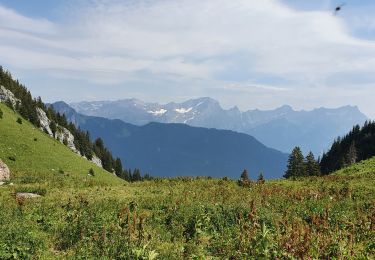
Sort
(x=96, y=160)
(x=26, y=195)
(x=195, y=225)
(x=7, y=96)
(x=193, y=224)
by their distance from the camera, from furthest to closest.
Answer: (x=96, y=160) < (x=7, y=96) < (x=26, y=195) < (x=193, y=224) < (x=195, y=225)

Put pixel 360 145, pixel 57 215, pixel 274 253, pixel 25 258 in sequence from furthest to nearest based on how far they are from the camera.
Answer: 1. pixel 360 145
2. pixel 57 215
3. pixel 25 258
4. pixel 274 253

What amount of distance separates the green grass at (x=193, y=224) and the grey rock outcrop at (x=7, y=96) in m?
78.8

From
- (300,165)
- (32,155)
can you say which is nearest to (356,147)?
(300,165)

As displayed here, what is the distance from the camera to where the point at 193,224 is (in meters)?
16.8

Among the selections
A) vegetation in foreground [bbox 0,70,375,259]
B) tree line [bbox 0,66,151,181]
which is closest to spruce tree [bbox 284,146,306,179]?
tree line [bbox 0,66,151,181]

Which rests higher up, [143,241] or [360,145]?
[360,145]

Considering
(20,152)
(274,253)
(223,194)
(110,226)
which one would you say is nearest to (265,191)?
(223,194)

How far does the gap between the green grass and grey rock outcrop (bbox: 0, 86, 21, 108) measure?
78.8m

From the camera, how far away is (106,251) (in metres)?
13.0

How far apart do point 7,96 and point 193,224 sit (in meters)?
96.8

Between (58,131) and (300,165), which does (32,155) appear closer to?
(58,131)

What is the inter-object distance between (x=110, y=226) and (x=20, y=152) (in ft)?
184

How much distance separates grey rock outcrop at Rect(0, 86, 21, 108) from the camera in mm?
99356

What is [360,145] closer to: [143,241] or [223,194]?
[223,194]
